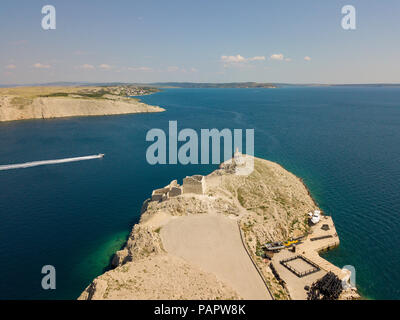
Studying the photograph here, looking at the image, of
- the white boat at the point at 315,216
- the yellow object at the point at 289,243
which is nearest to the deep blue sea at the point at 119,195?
the white boat at the point at 315,216

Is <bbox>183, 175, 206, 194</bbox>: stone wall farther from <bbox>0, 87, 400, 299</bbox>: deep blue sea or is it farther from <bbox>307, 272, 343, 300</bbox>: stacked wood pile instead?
<bbox>307, 272, 343, 300</bbox>: stacked wood pile

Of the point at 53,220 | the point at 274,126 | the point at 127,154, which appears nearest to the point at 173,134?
the point at 127,154

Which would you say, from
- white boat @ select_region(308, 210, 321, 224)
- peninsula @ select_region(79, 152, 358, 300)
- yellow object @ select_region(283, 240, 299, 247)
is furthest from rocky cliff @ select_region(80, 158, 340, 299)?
yellow object @ select_region(283, 240, 299, 247)

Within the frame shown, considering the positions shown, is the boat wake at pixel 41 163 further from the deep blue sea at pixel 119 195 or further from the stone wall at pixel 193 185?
the stone wall at pixel 193 185

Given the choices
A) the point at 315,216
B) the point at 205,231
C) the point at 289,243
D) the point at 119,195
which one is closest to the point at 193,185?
the point at 205,231
